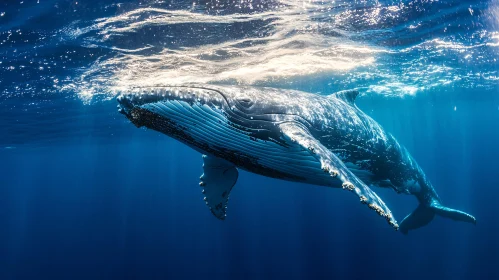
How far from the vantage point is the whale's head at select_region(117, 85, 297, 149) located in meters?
3.69

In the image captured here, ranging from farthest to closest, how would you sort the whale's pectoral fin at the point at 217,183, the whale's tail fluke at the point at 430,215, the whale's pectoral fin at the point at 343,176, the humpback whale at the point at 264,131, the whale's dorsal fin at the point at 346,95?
1. the whale's tail fluke at the point at 430,215
2. the whale's dorsal fin at the point at 346,95
3. the whale's pectoral fin at the point at 217,183
4. the humpback whale at the point at 264,131
5. the whale's pectoral fin at the point at 343,176

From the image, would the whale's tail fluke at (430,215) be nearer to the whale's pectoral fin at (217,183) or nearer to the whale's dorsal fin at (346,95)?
the whale's dorsal fin at (346,95)

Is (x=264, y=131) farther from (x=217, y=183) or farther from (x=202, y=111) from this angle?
(x=217, y=183)

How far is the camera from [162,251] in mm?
33938

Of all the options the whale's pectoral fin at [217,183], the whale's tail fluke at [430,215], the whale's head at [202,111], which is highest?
the whale's head at [202,111]

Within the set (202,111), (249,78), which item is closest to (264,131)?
(202,111)

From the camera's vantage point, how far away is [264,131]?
4195 millimetres

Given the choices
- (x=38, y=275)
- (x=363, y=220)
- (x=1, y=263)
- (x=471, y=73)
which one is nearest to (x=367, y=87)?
(x=471, y=73)

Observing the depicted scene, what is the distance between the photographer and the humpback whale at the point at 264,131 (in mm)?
3652

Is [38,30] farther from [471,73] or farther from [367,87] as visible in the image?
[471,73]

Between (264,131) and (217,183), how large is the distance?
265cm

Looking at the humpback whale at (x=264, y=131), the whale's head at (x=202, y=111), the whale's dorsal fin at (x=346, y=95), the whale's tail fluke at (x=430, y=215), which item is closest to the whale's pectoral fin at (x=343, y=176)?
the humpback whale at (x=264, y=131)

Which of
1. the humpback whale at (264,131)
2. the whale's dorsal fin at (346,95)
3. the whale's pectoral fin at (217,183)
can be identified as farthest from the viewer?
the whale's dorsal fin at (346,95)

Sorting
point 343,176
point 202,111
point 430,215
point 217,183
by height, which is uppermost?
point 202,111
